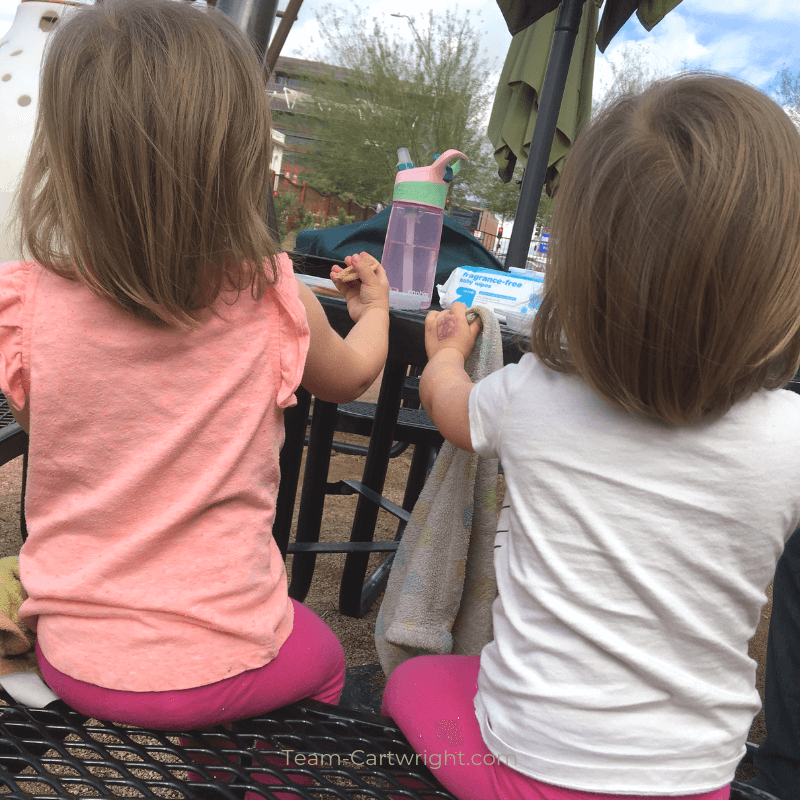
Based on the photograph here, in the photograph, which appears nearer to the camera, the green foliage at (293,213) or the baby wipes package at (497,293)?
the baby wipes package at (497,293)

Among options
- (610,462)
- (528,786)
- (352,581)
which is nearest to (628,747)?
(528,786)

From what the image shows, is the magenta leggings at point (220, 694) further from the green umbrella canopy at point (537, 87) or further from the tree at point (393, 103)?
the tree at point (393, 103)

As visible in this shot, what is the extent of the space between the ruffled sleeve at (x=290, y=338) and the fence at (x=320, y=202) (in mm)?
26345

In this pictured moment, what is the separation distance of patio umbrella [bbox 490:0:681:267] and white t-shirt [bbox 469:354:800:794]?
2.89ft

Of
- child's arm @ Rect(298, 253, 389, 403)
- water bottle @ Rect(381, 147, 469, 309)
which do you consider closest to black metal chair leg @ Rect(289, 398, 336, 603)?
water bottle @ Rect(381, 147, 469, 309)

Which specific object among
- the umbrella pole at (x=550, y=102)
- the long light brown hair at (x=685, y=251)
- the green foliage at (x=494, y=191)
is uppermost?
the green foliage at (x=494, y=191)

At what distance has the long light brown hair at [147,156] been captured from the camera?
0.78 m

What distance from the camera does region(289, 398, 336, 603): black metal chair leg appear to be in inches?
79.0

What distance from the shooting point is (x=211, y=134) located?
2.66 ft

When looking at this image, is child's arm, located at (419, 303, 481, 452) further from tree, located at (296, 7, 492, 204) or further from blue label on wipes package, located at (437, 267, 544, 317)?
tree, located at (296, 7, 492, 204)

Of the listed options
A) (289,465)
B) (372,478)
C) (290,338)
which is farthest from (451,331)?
(372,478)

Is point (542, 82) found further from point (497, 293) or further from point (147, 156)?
point (147, 156)

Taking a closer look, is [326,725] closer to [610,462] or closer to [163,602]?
[163,602]

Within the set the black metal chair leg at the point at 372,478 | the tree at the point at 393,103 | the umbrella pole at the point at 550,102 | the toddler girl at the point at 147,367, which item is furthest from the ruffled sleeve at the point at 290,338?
the tree at the point at 393,103
